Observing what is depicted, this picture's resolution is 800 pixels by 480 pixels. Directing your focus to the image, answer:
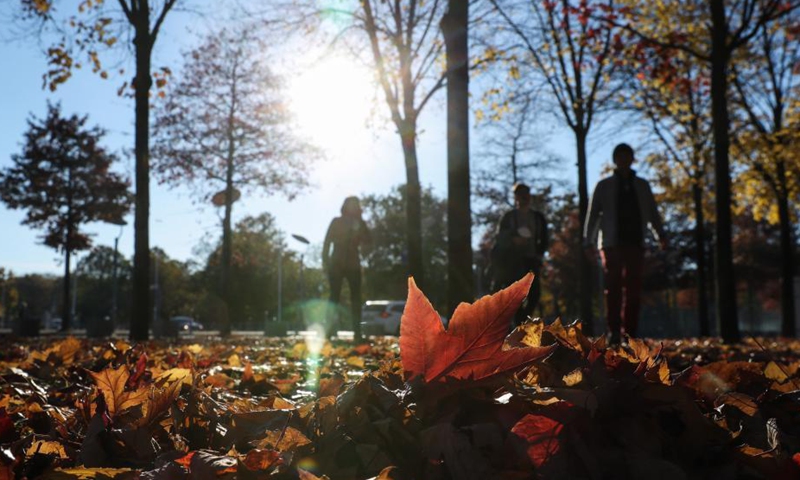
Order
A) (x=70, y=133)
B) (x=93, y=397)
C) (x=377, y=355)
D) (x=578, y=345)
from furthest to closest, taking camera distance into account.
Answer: (x=70, y=133) → (x=377, y=355) → (x=93, y=397) → (x=578, y=345)

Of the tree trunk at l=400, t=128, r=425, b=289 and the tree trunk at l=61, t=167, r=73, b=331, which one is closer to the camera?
the tree trunk at l=400, t=128, r=425, b=289

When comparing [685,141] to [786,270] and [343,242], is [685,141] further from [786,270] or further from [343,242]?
[343,242]

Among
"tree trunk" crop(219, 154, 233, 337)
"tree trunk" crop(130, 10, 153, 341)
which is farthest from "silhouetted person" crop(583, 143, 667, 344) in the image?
"tree trunk" crop(219, 154, 233, 337)

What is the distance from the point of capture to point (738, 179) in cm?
1859

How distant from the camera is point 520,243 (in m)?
7.75

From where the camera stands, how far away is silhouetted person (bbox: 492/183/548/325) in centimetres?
777

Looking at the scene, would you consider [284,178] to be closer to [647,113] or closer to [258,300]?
[647,113]

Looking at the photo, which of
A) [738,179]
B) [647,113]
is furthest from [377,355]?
[738,179]

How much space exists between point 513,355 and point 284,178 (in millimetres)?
24293

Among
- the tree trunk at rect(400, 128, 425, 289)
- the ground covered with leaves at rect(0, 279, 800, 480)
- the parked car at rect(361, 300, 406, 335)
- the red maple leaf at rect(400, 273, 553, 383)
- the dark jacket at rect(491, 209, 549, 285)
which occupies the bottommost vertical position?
the parked car at rect(361, 300, 406, 335)

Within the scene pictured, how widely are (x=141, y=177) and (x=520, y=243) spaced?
7.02 m

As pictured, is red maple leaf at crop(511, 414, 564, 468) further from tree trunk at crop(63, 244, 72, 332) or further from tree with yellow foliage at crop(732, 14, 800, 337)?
tree trunk at crop(63, 244, 72, 332)

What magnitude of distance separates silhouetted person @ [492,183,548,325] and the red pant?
43.3 inches

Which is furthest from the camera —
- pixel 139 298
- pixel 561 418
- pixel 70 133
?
pixel 70 133
